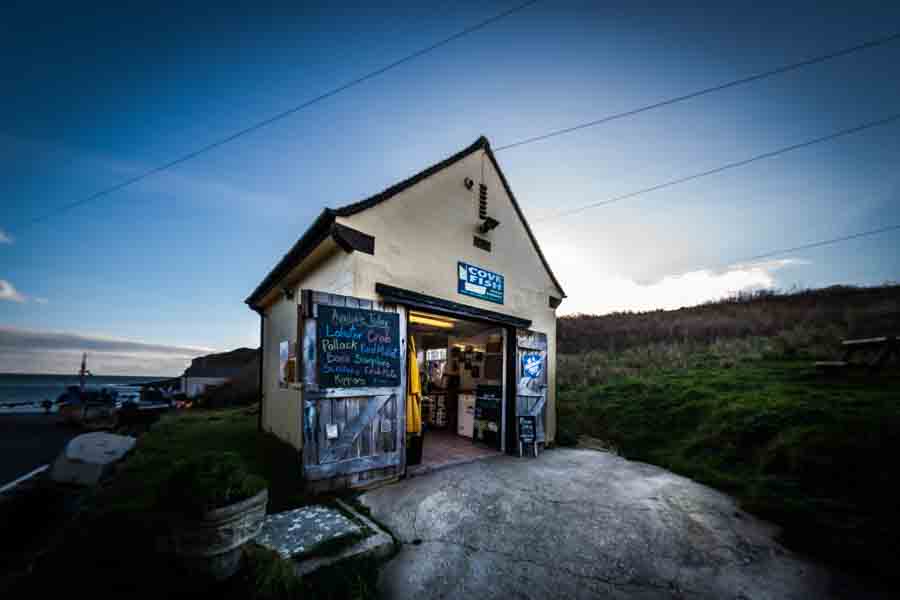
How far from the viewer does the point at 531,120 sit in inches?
293

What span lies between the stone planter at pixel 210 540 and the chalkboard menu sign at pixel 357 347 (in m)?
2.26

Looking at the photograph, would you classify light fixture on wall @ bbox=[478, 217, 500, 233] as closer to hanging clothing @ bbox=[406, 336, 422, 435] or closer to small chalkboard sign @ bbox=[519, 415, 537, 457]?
hanging clothing @ bbox=[406, 336, 422, 435]

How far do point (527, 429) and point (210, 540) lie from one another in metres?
6.43

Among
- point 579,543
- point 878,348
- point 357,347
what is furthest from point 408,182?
point 878,348

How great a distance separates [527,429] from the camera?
25.3 feet

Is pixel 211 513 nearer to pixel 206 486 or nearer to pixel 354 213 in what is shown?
pixel 206 486

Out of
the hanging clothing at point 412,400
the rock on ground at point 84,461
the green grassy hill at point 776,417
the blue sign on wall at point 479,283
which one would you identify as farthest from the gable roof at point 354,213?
the rock on ground at point 84,461

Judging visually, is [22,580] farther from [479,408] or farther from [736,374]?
[736,374]

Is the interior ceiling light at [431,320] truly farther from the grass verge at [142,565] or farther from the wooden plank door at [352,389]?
the grass verge at [142,565]

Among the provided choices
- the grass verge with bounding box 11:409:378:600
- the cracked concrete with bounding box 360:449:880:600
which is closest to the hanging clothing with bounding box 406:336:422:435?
the cracked concrete with bounding box 360:449:880:600

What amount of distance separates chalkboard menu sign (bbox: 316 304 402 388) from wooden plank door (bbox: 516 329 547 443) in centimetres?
343

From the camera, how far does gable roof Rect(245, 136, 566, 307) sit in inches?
213

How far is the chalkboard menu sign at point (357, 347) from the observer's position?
4797 mm

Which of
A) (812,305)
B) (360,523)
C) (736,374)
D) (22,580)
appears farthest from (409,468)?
(812,305)
